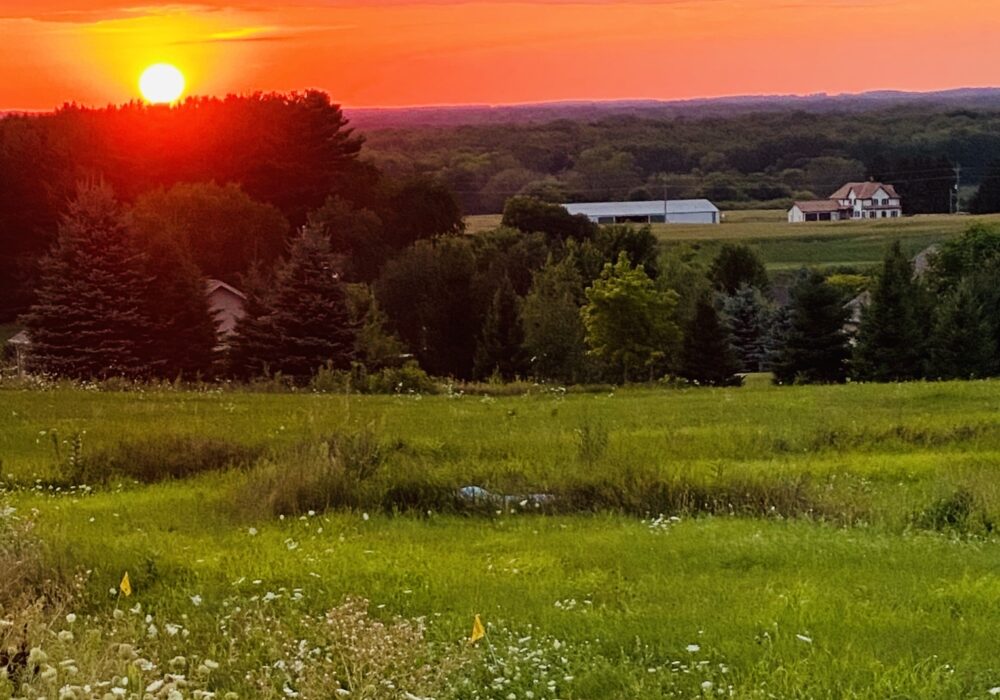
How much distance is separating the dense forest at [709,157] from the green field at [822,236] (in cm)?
829

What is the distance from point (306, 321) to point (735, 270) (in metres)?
45.1

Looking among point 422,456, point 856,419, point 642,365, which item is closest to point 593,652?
point 422,456

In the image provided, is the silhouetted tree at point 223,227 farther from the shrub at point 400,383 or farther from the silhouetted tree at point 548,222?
the shrub at point 400,383

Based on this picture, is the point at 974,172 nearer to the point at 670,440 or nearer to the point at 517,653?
the point at 670,440

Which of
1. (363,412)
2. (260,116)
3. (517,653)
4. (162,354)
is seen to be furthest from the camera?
(260,116)

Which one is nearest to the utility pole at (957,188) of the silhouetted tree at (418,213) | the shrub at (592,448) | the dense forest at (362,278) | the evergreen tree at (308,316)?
the dense forest at (362,278)

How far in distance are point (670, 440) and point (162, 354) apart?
86.6 feet

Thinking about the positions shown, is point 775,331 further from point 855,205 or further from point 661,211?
point 661,211

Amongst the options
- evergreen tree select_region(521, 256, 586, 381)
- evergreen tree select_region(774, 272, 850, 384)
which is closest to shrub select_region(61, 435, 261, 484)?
evergreen tree select_region(774, 272, 850, 384)

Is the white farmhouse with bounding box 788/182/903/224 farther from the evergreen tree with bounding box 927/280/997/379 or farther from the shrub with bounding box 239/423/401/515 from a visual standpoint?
the shrub with bounding box 239/423/401/515

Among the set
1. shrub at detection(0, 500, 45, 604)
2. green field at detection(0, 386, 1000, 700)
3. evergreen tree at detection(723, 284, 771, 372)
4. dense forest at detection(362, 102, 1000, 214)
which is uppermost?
dense forest at detection(362, 102, 1000, 214)

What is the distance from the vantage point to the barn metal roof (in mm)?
126625

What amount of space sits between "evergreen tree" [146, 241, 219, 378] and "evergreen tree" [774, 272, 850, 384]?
20.3 metres

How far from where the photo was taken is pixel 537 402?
63.0ft
